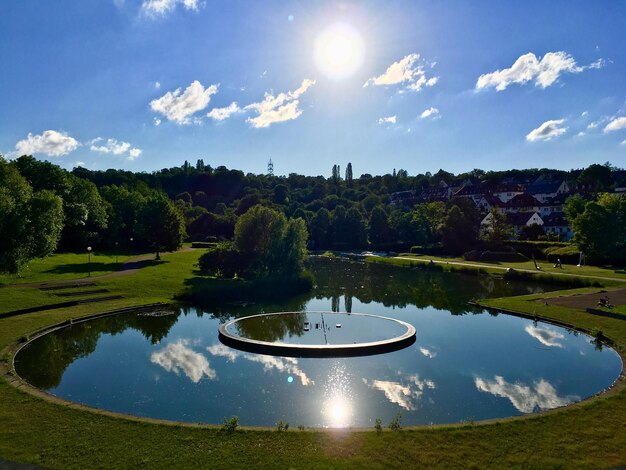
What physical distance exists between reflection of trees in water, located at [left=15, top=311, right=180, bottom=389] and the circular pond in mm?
60

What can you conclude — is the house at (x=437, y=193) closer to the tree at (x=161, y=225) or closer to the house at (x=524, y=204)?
the house at (x=524, y=204)

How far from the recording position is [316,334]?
993 inches

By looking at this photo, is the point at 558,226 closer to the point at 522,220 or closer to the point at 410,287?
the point at 522,220

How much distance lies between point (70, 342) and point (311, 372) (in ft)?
46.1

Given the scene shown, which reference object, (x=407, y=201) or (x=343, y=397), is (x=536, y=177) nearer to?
(x=407, y=201)

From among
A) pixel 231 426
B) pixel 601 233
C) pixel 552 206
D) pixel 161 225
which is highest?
pixel 552 206

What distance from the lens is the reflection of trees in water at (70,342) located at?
745 inches

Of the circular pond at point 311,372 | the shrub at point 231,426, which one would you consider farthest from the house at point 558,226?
the shrub at point 231,426

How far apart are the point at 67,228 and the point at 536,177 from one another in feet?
516

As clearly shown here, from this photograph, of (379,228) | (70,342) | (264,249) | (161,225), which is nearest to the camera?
(70,342)

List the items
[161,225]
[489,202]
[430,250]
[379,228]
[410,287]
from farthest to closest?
[489,202] < [379,228] < [430,250] < [161,225] < [410,287]

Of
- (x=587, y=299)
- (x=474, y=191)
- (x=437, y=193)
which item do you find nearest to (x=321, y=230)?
(x=474, y=191)

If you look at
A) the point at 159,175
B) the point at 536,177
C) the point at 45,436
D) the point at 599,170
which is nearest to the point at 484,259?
the point at 45,436

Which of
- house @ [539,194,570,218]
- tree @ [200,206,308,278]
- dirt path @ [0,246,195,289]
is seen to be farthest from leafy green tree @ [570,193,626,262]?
dirt path @ [0,246,195,289]
